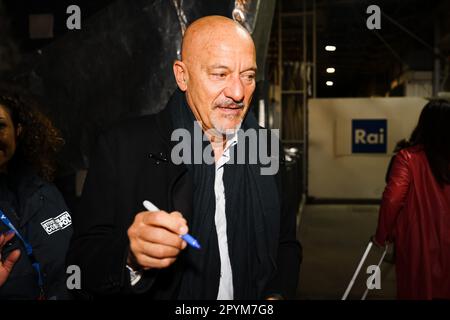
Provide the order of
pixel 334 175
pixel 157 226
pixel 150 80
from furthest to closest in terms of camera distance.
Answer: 1. pixel 334 175
2. pixel 150 80
3. pixel 157 226

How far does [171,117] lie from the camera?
131 centimetres

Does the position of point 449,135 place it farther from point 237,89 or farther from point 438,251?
point 237,89

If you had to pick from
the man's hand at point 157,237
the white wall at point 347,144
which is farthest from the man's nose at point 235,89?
the white wall at point 347,144

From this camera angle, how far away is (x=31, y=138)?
5.57ft

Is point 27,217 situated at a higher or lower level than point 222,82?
lower

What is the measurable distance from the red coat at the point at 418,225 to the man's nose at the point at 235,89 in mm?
1395

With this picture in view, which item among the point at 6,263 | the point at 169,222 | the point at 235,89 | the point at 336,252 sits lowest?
the point at 336,252

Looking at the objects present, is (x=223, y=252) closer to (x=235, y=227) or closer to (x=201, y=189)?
(x=235, y=227)

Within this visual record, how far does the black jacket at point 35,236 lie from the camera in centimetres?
146

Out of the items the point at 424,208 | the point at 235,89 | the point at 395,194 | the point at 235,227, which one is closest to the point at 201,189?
the point at 235,227

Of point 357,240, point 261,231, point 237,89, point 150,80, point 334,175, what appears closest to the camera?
point 237,89

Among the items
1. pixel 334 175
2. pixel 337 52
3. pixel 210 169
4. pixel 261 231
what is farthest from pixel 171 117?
pixel 334 175

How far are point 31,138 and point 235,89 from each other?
3.31ft

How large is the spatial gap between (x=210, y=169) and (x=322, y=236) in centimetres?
450
